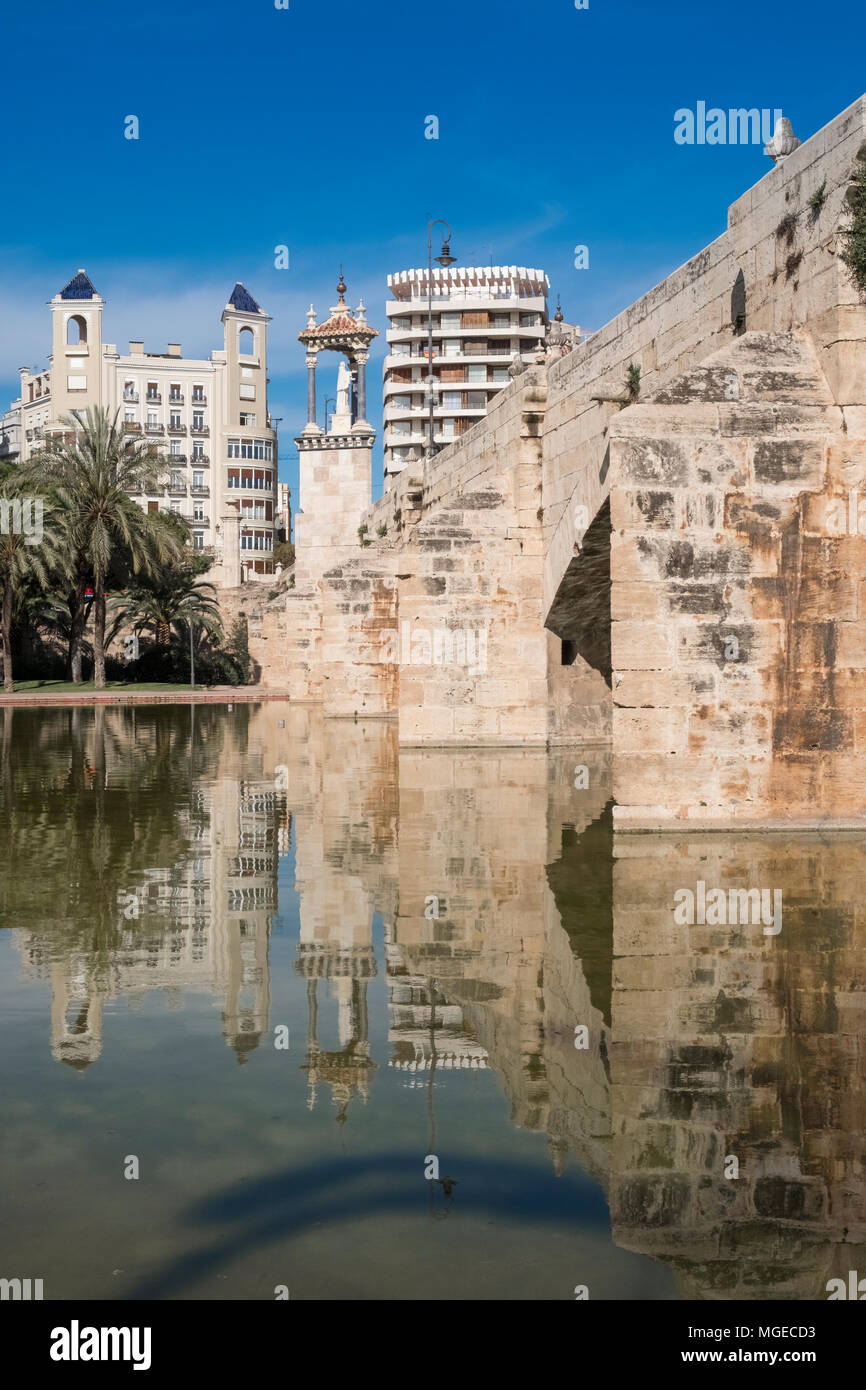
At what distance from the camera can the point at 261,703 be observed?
30531mm

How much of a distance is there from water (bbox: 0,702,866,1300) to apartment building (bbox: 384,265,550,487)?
56.0m

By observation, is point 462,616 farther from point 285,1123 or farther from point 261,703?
point 261,703

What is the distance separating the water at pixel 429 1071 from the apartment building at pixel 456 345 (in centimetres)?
5603

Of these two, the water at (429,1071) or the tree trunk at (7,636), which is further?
the tree trunk at (7,636)

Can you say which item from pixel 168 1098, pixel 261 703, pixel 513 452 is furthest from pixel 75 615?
pixel 168 1098

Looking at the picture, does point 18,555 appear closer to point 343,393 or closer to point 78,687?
point 78,687

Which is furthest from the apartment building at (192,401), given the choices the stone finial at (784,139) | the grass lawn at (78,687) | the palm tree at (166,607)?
the stone finial at (784,139)

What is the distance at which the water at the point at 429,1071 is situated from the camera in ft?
8.39

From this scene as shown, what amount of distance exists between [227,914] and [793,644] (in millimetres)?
3796

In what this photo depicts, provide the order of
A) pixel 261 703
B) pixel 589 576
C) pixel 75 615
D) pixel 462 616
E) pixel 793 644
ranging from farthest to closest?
pixel 75 615
pixel 261 703
pixel 462 616
pixel 589 576
pixel 793 644

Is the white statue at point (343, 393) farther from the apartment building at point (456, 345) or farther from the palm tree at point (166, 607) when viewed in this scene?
the apartment building at point (456, 345)

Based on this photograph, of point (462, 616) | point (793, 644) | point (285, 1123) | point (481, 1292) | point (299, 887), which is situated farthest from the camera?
point (462, 616)

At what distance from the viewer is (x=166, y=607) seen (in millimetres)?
38688

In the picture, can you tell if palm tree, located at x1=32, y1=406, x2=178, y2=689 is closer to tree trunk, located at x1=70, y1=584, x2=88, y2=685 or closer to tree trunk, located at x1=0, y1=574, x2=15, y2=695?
tree trunk, located at x1=70, y1=584, x2=88, y2=685
